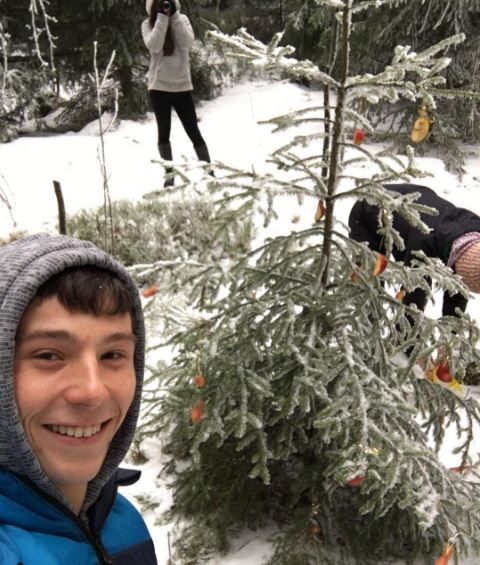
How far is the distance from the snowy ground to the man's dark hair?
3.81 metres

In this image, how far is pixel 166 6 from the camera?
17.6 ft

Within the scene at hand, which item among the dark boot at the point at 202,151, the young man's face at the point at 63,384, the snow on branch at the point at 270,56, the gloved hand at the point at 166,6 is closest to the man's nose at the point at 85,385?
the young man's face at the point at 63,384

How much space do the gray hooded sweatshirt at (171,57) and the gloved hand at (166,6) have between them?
0.14ft

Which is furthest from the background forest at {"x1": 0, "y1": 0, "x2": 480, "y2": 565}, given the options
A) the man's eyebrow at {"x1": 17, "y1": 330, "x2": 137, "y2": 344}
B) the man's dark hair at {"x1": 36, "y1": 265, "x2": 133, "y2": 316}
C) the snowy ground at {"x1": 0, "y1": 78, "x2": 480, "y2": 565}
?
the snowy ground at {"x1": 0, "y1": 78, "x2": 480, "y2": 565}

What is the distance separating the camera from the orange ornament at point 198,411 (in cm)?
219

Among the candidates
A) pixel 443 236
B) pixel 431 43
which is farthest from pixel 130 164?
pixel 443 236

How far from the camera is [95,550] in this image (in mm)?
1256

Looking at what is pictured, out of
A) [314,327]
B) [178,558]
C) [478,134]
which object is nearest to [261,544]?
[178,558]

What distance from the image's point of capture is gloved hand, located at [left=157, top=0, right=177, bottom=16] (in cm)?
535

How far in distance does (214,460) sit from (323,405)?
0.70 metres

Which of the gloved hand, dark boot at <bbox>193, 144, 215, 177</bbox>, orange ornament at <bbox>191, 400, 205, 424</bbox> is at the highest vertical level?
the gloved hand

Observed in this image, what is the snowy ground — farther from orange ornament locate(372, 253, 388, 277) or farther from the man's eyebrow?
the man's eyebrow

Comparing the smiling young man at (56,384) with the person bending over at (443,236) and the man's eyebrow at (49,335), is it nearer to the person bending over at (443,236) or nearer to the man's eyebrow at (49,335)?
the man's eyebrow at (49,335)

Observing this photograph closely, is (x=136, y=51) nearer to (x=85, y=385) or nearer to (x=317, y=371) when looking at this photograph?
(x=317, y=371)
